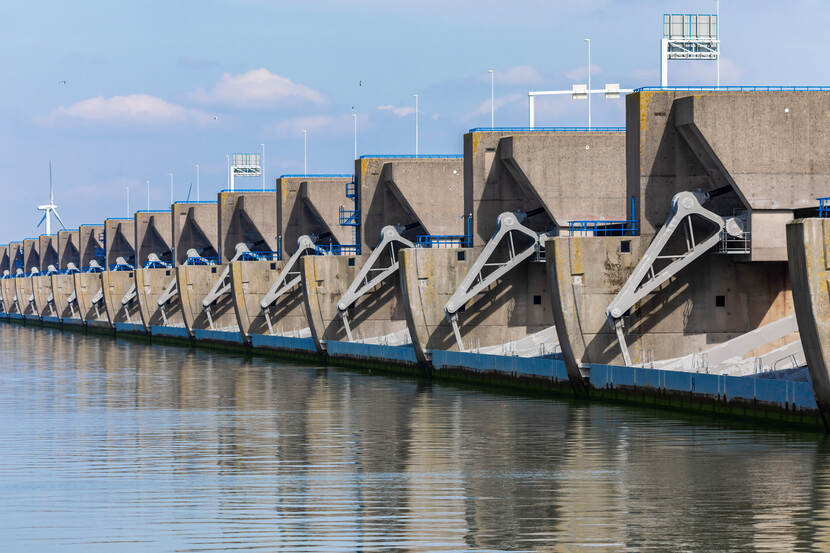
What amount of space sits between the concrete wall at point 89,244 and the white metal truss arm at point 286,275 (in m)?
78.4

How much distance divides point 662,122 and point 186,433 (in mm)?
21654

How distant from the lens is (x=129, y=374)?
238 feet

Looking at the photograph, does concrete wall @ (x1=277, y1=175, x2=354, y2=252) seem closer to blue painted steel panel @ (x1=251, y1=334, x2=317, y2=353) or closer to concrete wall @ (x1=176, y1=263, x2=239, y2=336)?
blue painted steel panel @ (x1=251, y1=334, x2=317, y2=353)

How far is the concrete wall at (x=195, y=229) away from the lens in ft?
406

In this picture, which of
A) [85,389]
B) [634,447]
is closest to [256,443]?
[634,447]

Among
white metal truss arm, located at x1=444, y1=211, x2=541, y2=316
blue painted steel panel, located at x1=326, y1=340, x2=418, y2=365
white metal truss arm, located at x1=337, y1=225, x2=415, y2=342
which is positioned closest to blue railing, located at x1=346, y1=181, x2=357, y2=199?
white metal truss arm, located at x1=337, y1=225, x2=415, y2=342

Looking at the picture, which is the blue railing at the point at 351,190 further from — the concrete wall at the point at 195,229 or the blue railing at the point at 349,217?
the concrete wall at the point at 195,229

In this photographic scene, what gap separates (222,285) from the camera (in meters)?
106

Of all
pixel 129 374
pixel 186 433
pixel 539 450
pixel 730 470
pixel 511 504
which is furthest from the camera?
pixel 129 374

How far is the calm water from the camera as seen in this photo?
75.1 ft

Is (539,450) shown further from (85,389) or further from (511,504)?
(85,389)

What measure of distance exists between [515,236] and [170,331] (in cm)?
5407

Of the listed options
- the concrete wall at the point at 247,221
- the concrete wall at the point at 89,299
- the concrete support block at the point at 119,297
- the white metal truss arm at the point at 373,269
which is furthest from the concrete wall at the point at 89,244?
the white metal truss arm at the point at 373,269

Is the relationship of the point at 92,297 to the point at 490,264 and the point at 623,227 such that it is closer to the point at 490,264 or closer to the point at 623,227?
the point at 490,264
